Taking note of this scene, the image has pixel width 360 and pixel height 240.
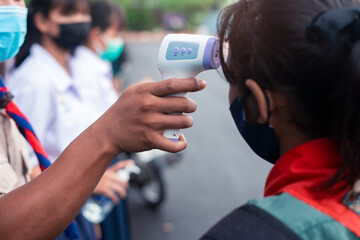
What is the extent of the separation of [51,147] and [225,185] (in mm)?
2934

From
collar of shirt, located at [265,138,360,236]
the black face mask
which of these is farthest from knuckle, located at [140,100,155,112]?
the black face mask

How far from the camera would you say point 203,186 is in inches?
192

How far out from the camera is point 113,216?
268 cm

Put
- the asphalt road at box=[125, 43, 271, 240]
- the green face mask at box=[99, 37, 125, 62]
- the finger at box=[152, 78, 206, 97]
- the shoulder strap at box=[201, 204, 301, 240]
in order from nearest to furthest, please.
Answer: the shoulder strap at box=[201, 204, 301, 240] → the finger at box=[152, 78, 206, 97] → the asphalt road at box=[125, 43, 271, 240] → the green face mask at box=[99, 37, 125, 62]

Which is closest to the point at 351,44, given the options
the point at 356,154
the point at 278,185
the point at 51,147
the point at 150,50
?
the point at 356,154

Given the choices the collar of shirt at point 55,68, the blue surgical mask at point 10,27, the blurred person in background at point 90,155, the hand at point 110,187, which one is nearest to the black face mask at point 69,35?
the collar of shirt at point 55,68

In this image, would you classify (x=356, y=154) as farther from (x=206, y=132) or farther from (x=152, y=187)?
(x=206, y=132)

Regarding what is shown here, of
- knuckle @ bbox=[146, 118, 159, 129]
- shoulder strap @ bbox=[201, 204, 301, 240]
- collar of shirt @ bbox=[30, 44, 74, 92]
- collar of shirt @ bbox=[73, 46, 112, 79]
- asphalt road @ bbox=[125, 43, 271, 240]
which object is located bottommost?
asphalt road @ bbox=[125, 43, 271, 240]

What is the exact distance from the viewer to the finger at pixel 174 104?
0.97m

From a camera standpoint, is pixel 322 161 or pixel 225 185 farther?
pixel 225 185

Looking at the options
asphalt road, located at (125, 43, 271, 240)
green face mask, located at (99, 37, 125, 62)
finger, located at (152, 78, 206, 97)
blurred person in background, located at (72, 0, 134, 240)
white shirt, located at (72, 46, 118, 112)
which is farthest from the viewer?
green face mask, located at (99, 37, 125, 62)

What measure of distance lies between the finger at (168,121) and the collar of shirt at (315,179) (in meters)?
0.29

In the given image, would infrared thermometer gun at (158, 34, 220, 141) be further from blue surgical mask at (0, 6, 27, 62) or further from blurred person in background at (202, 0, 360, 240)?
blue surgical mask at (0, 6, 27, 62)

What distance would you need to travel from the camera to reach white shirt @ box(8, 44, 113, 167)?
2.25 meters
